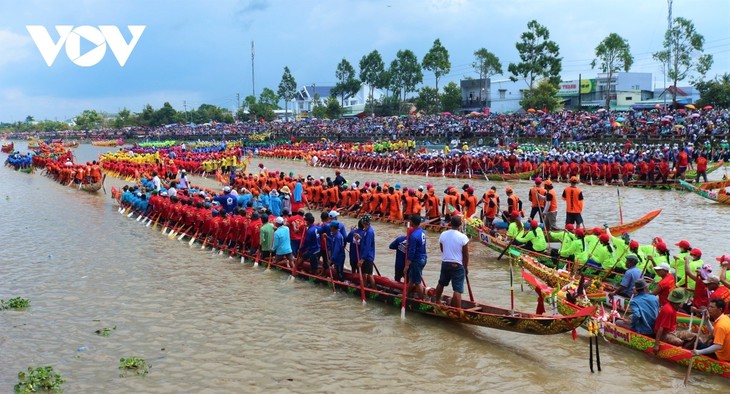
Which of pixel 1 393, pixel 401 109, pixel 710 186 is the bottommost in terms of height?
pixel 1 393

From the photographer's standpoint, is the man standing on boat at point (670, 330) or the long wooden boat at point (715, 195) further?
the long wooden boat at point (715, 195)

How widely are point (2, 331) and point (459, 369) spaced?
26.0 ft

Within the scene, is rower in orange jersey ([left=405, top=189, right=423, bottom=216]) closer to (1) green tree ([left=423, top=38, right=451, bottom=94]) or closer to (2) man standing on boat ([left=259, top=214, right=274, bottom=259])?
(2) man standing on boat ([left=259, top=214, right=274, bottom=259])

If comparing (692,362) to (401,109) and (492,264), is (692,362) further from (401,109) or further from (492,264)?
(401,109)

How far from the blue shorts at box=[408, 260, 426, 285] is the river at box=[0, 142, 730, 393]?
2.41ft

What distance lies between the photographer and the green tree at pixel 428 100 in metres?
79.8

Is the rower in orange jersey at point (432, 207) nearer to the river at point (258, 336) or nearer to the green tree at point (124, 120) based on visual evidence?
the river at point (258, 336)

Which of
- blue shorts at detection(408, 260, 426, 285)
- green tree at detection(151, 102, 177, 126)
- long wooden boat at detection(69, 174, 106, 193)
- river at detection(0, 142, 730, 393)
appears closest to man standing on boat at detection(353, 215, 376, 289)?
river at detection(0, 142, 730, 393)

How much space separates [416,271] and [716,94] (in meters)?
47.4

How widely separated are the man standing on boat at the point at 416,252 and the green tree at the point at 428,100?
233ft

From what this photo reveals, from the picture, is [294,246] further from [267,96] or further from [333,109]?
[267,96]

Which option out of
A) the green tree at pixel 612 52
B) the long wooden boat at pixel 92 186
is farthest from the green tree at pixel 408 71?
the long wooden boat at pixel 92 186

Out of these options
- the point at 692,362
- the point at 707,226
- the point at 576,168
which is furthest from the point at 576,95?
the point at 692,362

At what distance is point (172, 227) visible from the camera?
1898cm
